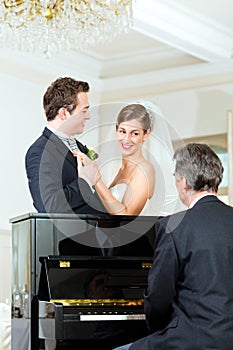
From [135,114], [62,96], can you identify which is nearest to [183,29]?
[135,114]

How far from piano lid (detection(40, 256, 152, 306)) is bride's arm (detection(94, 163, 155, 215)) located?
0.85 feet

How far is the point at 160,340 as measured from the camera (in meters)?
3.06

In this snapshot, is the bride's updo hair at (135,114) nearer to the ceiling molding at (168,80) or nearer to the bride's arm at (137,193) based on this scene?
the bride's arm at (137,193)

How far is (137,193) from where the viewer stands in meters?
3.90

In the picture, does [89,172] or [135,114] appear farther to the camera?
[135,114]

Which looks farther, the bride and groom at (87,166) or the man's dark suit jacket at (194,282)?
the bride and groom at (87,166)

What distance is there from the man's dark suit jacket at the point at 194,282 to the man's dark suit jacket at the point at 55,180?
773 millimetres

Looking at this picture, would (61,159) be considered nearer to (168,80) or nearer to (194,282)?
(194,282)

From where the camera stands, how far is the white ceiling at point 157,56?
A: 6.28m

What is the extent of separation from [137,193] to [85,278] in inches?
20.4

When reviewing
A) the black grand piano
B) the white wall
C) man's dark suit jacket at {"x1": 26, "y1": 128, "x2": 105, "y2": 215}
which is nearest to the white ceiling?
the white wall

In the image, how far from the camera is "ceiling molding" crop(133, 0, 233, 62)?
19.9 ft

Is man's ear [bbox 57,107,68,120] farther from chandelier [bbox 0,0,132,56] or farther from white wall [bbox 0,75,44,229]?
white wall [bbox 0,75,44,229]

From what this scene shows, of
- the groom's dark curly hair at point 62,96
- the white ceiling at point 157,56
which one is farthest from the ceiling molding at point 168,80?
the groom's dark curly hair at point 62,96
